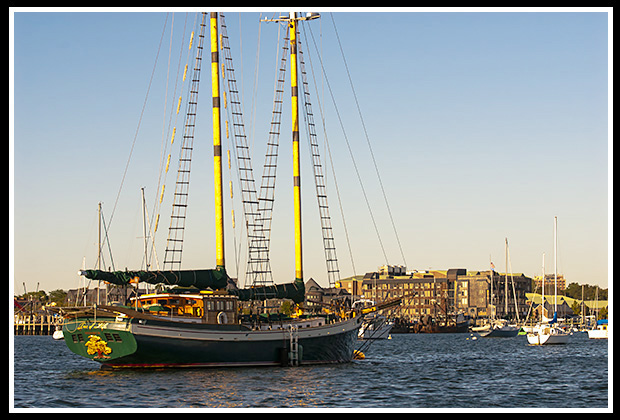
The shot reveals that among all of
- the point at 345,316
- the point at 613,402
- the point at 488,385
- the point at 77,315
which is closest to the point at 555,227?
the point at 345,316

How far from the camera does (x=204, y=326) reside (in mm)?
60875

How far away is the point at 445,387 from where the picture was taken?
58.4 metres

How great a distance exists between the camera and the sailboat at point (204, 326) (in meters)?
59.0

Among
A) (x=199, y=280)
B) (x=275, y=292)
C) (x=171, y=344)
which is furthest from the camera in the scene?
(x=275, y=292)

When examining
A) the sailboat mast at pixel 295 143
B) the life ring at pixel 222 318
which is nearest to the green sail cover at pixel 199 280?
the life ring at pixel 222 318

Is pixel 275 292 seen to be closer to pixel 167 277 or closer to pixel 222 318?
pixel 222 318

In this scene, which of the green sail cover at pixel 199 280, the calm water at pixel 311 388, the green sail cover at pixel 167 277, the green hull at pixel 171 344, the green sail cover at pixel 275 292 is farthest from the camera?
the green sail cover at pixel 275 292

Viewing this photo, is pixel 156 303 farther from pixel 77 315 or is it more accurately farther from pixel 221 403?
pixel 221 403

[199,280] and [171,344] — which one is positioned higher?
[199,280]

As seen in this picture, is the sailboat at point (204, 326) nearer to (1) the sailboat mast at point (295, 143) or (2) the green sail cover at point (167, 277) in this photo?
(2) the green sail cover at point (167, 277)

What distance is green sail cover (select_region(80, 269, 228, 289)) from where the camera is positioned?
60656 mm

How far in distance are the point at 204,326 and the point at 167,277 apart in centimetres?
425

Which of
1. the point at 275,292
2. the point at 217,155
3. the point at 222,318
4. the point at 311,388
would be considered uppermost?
the point at 217,155

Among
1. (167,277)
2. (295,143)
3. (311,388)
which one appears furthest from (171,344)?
(295,143)
